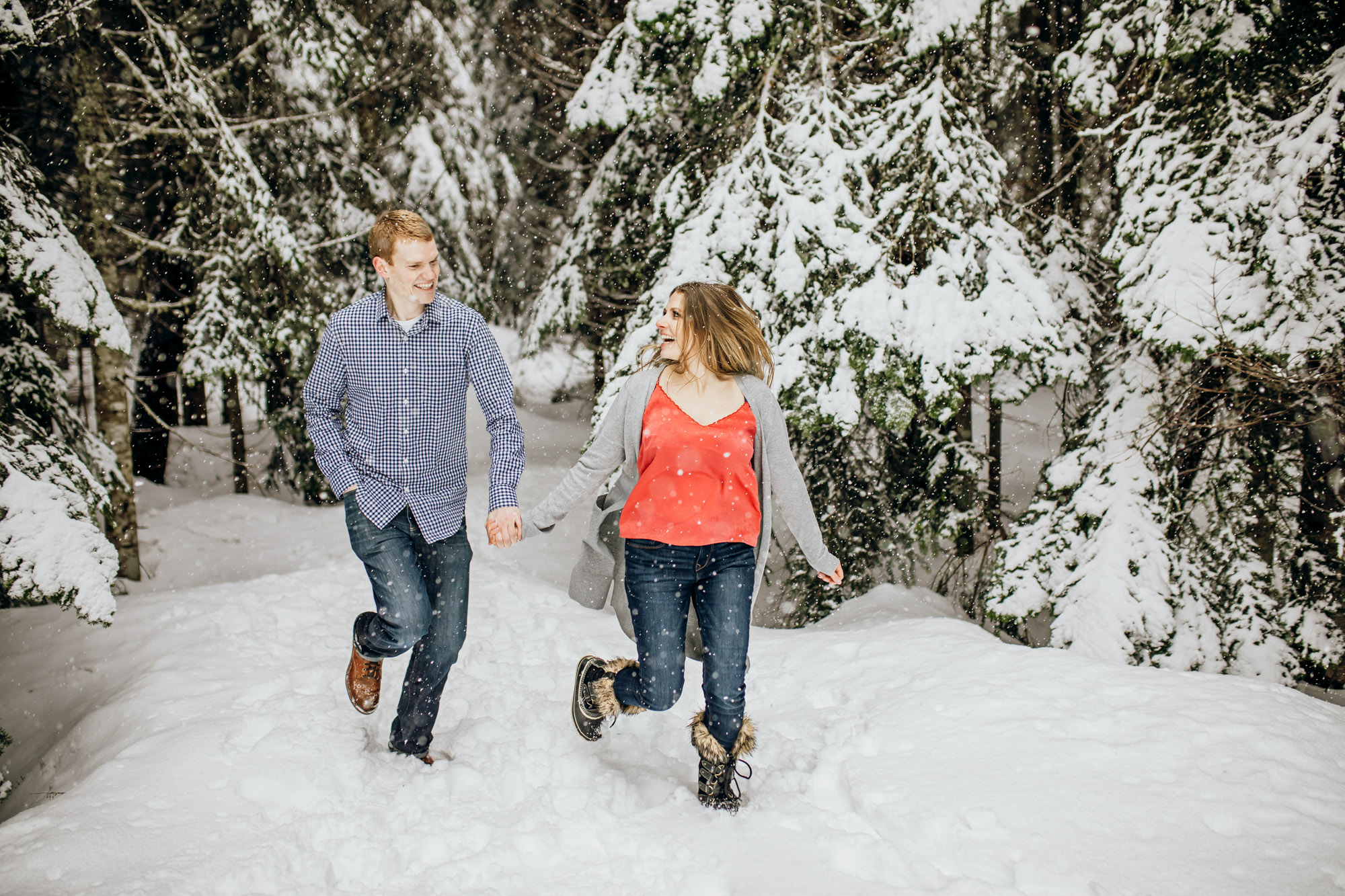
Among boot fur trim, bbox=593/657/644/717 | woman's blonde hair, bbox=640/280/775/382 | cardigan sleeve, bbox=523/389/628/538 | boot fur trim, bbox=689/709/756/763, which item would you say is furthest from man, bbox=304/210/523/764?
boot fur trim, bbox=689/709/756/763

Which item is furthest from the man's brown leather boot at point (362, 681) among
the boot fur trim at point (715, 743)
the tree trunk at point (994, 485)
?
the tree trunk at point (994, 485)

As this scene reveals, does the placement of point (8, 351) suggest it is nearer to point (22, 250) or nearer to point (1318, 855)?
point (22, 250)

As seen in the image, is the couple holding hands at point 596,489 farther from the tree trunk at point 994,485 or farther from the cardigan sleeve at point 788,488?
the tree trunk at point 994,485

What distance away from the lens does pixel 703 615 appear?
9.73 feet

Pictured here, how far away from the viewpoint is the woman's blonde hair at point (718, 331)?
9.64 ft

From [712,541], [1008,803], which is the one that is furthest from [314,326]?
[1008,803]

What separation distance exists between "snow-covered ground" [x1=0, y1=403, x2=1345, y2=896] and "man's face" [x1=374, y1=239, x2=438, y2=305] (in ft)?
6.63

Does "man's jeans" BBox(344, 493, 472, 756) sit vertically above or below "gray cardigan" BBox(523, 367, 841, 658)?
below

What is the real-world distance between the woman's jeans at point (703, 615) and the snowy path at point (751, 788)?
450mm

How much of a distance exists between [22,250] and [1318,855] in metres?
6.81

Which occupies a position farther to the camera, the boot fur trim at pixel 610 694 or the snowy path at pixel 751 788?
the boot fur trim at pixel 610 694

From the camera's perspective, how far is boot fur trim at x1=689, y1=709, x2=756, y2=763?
2.94 m

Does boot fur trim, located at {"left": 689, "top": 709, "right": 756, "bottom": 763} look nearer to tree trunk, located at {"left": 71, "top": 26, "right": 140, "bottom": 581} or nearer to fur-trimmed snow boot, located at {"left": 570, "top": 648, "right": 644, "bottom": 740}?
fur-trimmed snow boot, located at {"left": 570, "top": 648, "right": 644, "bottom": 740}

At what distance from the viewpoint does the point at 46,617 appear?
18.8ft
